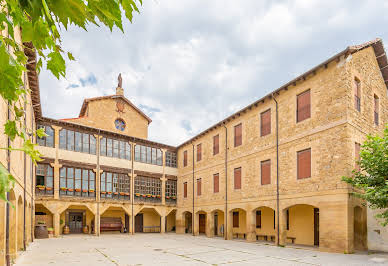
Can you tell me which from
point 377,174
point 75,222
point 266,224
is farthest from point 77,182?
point 377,174

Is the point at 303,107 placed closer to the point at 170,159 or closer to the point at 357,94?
the point at 357,94

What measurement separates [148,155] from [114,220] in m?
6.20

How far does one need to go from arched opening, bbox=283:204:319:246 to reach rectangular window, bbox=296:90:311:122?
4861mm

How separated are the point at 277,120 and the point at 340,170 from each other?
188 inches

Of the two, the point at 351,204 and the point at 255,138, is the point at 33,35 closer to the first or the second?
the point at 351,204

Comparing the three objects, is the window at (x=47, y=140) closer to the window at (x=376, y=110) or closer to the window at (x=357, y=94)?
the window at (x=357, y=94)

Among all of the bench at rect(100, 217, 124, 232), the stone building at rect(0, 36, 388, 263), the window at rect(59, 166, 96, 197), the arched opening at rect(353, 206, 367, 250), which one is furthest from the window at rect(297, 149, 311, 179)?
the bench at rect(100, 217, 124, 232)

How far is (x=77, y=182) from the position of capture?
2261 cm

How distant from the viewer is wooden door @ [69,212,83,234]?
78.5ft

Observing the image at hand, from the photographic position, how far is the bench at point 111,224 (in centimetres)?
2534

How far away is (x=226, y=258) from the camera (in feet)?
38.1

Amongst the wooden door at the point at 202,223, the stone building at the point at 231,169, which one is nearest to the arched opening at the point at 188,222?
the stone building at the point at 231,169

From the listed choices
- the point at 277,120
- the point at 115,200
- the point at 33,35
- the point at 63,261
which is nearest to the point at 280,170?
the point at 277,120

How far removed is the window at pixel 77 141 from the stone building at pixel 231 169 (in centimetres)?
8
